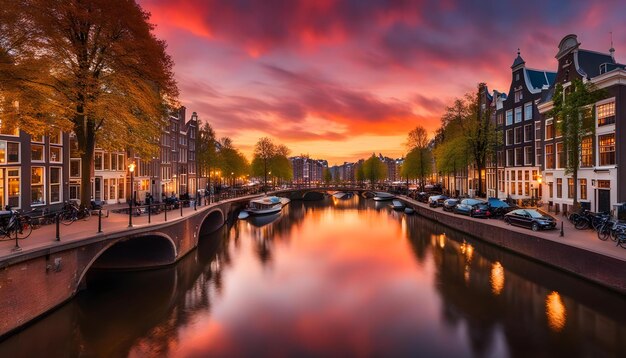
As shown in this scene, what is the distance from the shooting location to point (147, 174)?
1984 inches

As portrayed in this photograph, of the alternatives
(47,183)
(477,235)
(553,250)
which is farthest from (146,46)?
(477,235)

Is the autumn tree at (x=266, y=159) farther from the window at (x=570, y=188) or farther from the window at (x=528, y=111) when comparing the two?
the window at (x=570, y=188)

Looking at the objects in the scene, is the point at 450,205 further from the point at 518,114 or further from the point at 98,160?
the point at 98,160

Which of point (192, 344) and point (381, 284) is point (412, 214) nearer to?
point (381, 284)

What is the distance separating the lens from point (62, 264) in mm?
14680

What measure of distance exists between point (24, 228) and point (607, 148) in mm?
40751

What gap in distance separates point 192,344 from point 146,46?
18094mm

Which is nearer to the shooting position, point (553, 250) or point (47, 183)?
point (553, 250)

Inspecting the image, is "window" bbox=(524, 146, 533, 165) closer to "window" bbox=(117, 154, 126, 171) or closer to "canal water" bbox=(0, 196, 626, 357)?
"canal water" bbox=(0, 196, 626, 357)

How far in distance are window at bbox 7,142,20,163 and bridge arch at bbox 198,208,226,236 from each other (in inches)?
709

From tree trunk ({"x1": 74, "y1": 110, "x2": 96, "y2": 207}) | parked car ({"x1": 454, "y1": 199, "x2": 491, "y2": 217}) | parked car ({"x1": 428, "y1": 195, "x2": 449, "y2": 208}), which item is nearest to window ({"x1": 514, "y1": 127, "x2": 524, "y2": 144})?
parked car ({"x1": 428, "y1": 195, "x2": 449, "y2": 208})

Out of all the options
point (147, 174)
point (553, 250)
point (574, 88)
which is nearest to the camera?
point (553, 250)

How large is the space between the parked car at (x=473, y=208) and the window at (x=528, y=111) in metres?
17.6

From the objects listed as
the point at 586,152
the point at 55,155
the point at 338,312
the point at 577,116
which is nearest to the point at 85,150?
the point at 55,155
